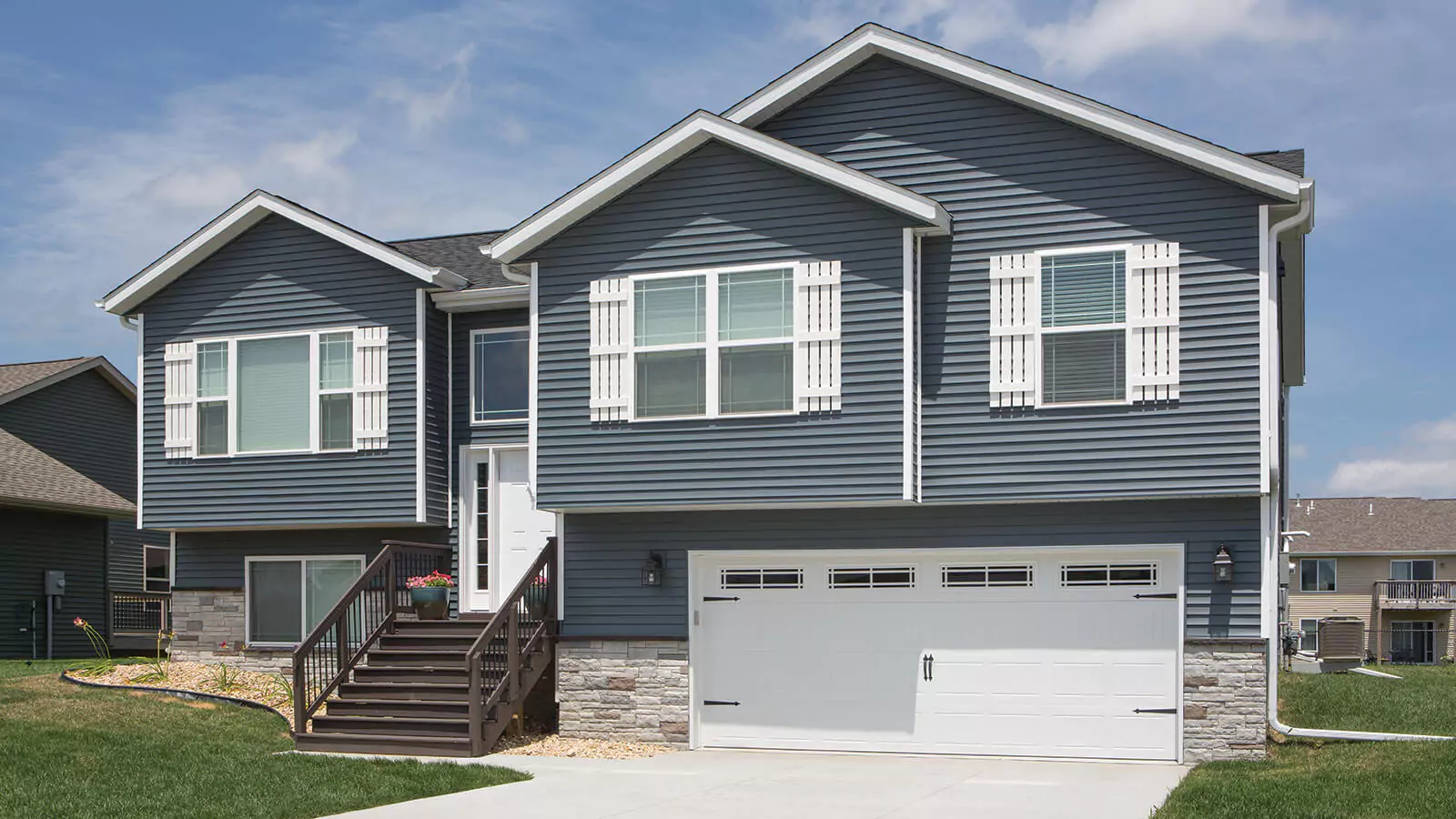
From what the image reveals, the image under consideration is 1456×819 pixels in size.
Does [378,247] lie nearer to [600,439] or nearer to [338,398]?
[338,398]

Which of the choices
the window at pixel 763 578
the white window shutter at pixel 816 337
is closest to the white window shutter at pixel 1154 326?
the white window shutter at pixel 816 337

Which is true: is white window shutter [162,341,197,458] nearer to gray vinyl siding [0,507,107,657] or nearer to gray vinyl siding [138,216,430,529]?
gray vinyl siding [138,216,430,529]

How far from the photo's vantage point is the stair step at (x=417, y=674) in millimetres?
15234

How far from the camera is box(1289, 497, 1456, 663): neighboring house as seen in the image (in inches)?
1934

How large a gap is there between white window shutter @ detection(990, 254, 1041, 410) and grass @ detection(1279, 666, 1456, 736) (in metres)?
4.80

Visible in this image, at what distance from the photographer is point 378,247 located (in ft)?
57.7

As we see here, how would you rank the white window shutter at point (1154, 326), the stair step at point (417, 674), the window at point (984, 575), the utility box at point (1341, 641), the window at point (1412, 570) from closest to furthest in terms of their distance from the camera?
the white window shutter at point (1154, 326)
the window at point (984, 575)
the stair step at point (417, 674)
the utility box at point (1341, 641)
the window at point (1412, 570)

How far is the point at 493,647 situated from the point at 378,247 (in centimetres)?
516

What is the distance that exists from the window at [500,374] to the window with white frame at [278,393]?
1.09 m

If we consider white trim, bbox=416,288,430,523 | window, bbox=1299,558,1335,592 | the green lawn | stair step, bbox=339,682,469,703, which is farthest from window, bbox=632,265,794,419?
window, bbox=1299,558,1335,592

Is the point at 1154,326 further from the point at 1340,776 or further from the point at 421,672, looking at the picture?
the point at 421,672

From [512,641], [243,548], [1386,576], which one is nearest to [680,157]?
[512,641]

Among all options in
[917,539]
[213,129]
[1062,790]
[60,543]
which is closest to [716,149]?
[917,539]

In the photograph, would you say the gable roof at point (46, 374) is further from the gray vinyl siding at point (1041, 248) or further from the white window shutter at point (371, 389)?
the gray vinyl siding at point (1041, 248)
